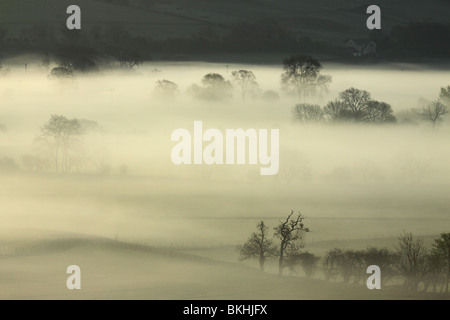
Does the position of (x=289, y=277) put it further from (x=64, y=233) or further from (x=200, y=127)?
(x=200, y=127)

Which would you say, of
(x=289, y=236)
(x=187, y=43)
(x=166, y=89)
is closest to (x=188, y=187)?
(x=289, y=236)

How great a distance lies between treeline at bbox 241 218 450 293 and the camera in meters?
36.0

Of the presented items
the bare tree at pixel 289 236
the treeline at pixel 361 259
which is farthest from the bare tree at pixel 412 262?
the bare tree at pixel 289 236

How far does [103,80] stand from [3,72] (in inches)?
211

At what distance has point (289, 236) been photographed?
132ft

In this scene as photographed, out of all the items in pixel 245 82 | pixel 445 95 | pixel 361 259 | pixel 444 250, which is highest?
pixel 245 82

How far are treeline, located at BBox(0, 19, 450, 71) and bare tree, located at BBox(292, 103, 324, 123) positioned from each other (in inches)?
232

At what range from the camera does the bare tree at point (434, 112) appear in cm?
6231

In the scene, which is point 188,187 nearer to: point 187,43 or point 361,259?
point 361,259

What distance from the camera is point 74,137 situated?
54.7m

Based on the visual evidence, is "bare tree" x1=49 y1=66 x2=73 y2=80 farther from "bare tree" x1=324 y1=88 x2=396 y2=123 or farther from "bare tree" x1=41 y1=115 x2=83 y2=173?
"bare tree" x1=324 y1=88 x2=396 y2=123

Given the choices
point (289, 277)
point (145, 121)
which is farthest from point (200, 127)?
point (289, 277)

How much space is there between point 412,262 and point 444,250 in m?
2.09
